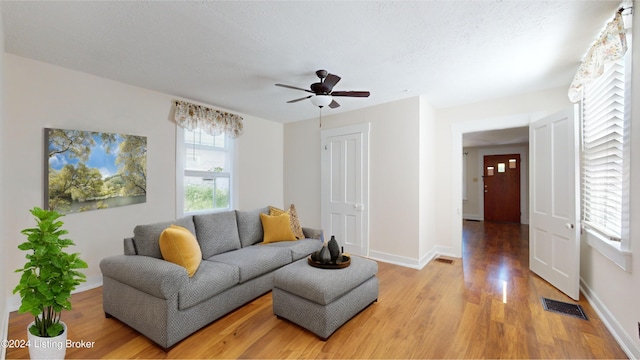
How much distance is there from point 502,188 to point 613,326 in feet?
21.2

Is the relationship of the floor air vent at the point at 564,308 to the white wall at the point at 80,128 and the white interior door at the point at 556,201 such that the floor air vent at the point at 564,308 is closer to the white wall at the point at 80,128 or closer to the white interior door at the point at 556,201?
the white interior door at the point at 556,201

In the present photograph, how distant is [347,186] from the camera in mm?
4582

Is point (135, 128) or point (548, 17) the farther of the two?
point (135, 128)

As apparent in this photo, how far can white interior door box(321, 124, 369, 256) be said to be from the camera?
4.38 metres

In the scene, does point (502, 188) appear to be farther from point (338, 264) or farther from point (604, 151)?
point (338, 264)

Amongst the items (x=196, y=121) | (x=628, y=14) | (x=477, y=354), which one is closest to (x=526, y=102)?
(x=628, y=14)

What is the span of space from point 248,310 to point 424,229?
2692 mm

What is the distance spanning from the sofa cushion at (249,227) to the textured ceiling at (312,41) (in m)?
1.62

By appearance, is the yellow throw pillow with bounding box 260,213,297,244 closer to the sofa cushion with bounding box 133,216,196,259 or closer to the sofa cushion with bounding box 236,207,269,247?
the sofa cushion with bounding box 236,207,269,247

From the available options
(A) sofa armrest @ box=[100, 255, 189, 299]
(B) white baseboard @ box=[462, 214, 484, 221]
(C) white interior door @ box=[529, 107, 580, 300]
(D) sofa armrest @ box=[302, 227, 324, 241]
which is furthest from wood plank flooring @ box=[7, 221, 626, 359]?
(B) white baseboard @ box=[462, 214, 484, 221]

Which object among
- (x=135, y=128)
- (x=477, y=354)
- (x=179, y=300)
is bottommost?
(x=477, y=354)

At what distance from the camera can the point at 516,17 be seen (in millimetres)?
1997

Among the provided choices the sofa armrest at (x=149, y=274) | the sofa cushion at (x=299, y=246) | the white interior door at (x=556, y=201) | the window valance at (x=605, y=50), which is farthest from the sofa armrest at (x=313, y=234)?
the window valance at (x=605, y=50)

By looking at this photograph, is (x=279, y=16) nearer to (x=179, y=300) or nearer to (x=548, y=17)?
(x=548, y=17)
